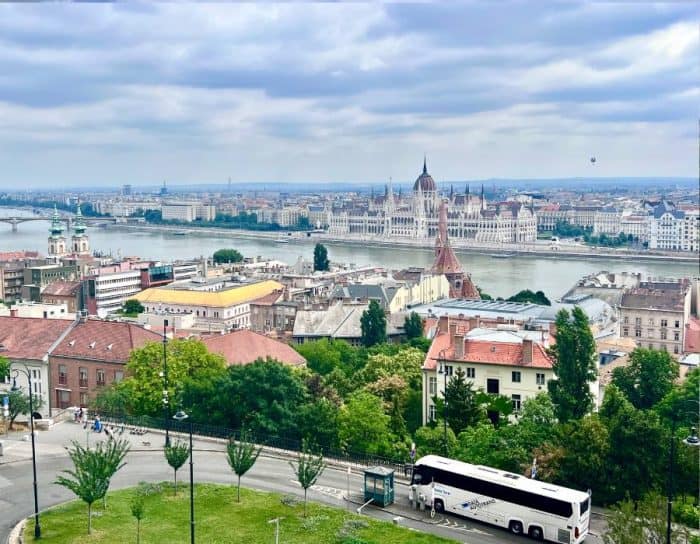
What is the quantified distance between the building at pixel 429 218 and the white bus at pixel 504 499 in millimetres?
94259

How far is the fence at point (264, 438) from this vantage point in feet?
44.6

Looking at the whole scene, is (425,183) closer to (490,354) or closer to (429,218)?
(429,218)

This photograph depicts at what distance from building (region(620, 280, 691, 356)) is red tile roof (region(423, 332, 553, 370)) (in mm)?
15949

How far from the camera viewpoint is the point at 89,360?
20.5 m

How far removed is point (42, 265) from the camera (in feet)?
181

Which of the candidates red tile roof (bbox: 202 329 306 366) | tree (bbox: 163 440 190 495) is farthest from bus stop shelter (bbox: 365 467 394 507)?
red tile roof (bbox: 202 329 306 366)

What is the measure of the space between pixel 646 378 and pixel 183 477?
12.4 metres

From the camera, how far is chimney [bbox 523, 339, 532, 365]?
17.6 metres

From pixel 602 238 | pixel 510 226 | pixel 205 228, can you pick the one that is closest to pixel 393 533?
pixel 602 238

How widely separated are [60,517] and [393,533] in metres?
4.23

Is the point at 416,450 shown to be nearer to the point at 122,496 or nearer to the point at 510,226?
the point at 122,496

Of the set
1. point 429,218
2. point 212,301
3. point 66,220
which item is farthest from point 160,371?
point 66,220

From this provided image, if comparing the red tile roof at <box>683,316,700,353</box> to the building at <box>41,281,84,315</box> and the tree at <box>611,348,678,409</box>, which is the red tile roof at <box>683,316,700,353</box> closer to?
the tree at <box>611,348,678,409</box>

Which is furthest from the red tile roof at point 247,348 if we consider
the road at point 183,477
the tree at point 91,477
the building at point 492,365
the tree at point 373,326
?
the tree at point 91,477
